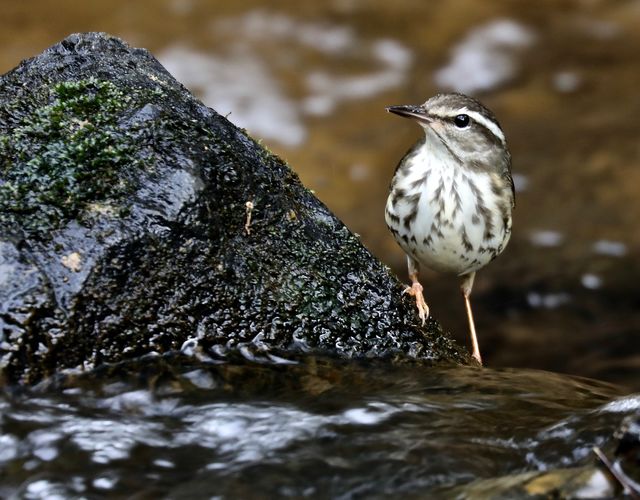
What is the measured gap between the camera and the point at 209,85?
1159 cm

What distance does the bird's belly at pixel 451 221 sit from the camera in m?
5.09

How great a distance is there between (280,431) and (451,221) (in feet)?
6.35

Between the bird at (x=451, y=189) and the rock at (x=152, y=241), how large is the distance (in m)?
0.73

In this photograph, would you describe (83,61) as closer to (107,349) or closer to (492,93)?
(107,349)

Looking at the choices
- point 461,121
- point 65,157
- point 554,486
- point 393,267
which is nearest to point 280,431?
point 554,486

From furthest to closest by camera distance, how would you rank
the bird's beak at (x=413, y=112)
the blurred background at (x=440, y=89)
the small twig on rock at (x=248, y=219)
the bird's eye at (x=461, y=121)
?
the blurred background at (x=440, y=89) < the bird's eye at (x=461, y=121) < the bird's beak at (x=413, y=112) < the small twig on rock at (x=248, y=219)

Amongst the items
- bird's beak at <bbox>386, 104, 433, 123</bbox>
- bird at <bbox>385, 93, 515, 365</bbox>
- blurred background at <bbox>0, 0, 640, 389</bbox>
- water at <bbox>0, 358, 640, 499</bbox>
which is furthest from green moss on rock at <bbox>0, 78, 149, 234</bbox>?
blurred background at <bbox>0, 0, 640, 389</bbox>

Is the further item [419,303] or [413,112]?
[413,112]

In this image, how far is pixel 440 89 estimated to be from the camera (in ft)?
38.1

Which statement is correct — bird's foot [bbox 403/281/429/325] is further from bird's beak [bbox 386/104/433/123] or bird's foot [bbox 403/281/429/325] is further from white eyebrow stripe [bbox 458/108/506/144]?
white eyebrow stripe [bbox 458/108/506/144]

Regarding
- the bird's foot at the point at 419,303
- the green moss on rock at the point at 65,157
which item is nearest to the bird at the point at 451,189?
the bird's foot at the point at 419,303

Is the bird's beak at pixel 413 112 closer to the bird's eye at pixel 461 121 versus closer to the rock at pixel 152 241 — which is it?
the bird's eye at pixel 461 121

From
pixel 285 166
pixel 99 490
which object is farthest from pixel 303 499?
pixel 285 166

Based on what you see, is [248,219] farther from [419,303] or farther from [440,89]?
[440,89]
